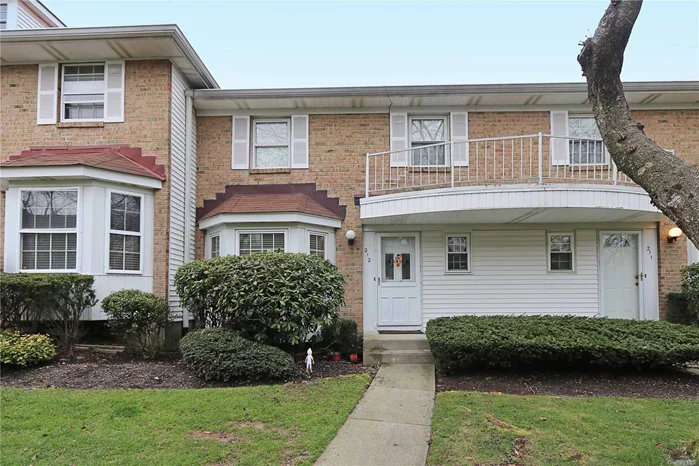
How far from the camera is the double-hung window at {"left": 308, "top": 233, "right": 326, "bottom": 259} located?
909 cm

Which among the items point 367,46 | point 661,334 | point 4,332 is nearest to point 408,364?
point 661,334

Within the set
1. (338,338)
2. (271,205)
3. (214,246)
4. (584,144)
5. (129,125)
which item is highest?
(129,125)

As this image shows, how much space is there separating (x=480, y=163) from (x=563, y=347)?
4759mm

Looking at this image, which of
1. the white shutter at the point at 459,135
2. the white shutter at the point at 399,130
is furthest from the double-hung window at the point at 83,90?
the white shutter at the point at 459,135

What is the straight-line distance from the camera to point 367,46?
36.3 feet

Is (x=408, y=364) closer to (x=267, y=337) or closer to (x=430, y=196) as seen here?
(x=267, y=337)

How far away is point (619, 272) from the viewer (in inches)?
370

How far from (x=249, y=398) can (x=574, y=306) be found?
24.2 feet

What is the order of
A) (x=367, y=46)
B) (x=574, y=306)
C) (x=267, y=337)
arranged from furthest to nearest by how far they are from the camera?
(x=367, y=46) < (x=574, y=306) < (x=267, y=337)

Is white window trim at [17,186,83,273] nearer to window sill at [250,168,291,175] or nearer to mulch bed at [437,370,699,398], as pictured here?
window sill at [250,168,291,175]

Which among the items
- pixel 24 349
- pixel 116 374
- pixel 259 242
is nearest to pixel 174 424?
pixel 116 374

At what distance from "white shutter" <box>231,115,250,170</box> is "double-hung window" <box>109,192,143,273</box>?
2.23 m

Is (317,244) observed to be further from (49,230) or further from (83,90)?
(83,90)

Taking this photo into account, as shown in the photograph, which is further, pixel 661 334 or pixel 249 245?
pixel 249 245
